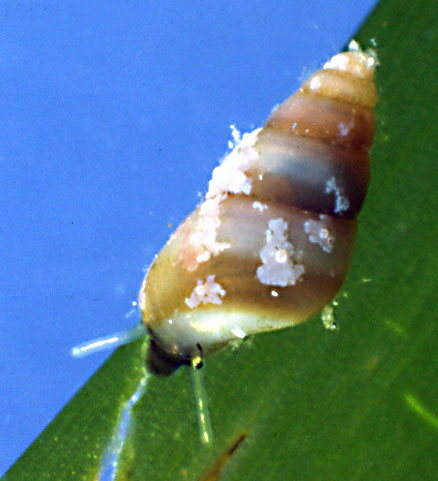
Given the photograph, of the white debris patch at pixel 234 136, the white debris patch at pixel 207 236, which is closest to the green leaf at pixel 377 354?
the white debris patch at pixel 207 236

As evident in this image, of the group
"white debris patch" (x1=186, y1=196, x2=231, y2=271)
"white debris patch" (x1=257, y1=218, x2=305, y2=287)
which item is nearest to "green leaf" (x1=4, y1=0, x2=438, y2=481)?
"white debris patch" (x1=257, y1=218, x2=305, y2=287)

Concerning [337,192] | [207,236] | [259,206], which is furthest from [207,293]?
[337,192]

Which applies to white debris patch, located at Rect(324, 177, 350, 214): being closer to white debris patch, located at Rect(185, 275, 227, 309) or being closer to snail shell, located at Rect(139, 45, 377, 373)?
snail shell, located at Rect(139, 45, 377, 373)

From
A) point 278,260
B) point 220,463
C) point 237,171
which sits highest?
point 237,171

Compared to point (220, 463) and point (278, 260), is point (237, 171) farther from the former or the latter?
point (220, 463)

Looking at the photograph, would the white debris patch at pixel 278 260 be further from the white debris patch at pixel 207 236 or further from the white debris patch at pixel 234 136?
the white debris patch at pixel 234 136

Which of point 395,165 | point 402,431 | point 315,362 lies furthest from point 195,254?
point 402,431

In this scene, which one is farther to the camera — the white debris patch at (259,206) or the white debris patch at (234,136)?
the white debris patch at (234,136)
